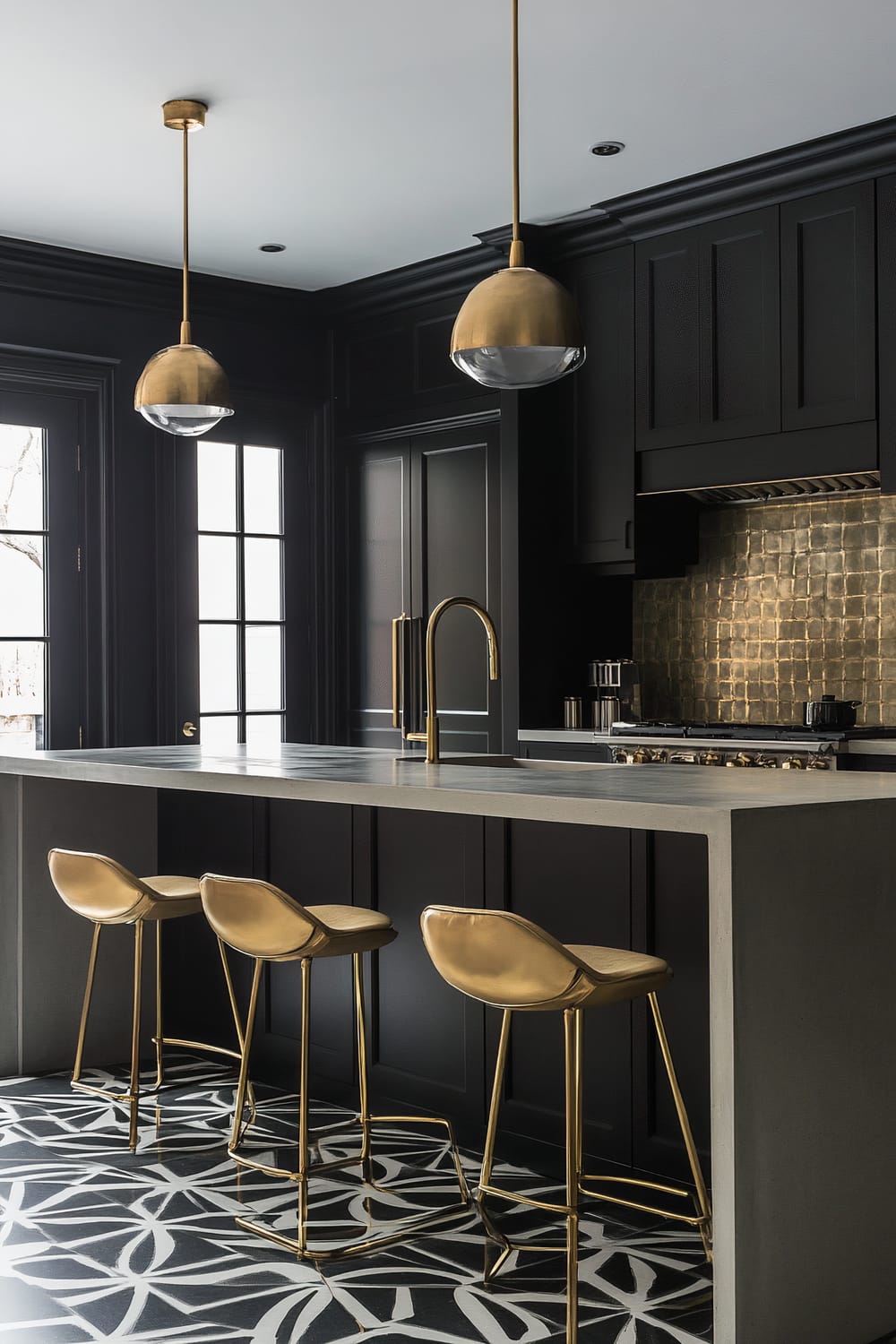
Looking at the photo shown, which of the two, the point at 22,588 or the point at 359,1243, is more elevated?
the point at 22,588

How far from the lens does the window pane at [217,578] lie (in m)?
6.00

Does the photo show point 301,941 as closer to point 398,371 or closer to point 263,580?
point 263,580

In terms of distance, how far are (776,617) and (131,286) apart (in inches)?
114

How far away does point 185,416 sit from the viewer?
3896mm

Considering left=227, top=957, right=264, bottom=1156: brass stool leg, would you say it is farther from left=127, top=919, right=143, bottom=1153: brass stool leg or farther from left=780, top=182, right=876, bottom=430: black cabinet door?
left=780, top=182, right=876, bottom=430: black cabinet door

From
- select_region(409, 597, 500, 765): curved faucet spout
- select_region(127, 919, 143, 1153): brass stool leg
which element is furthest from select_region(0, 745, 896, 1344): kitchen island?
select_region(127, 919, 143, 1153): brass stool leg

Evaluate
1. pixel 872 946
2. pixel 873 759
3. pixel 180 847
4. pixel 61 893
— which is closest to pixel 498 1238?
pixel 872 946

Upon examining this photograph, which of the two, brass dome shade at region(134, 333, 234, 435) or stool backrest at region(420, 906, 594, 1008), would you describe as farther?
brass dome shade at region(134, 333, 234, 435)

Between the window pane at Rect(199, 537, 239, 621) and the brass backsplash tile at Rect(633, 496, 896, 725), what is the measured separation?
174 cm

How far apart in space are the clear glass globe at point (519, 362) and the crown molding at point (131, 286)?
2.98m

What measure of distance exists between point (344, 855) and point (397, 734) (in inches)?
91.1

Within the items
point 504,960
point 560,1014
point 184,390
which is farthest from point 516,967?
point 184,390

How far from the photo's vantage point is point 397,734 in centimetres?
607

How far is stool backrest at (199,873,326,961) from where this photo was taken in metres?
2.79
